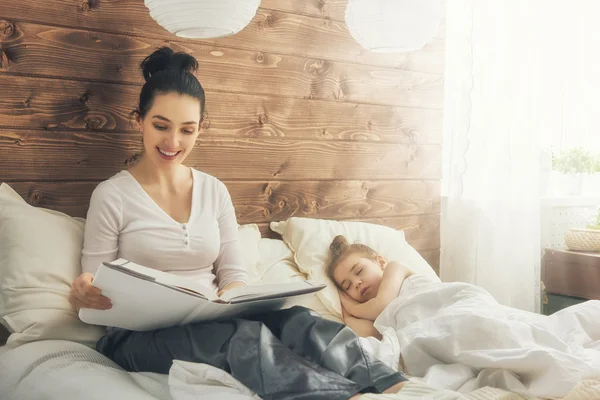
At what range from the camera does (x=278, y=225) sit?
7.37ft

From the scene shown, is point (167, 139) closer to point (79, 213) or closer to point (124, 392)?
point (79, 213)

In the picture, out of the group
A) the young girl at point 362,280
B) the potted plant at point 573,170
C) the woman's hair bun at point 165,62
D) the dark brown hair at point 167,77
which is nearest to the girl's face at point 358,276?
the young girl at point 362,280

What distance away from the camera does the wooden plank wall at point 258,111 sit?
5.98 feet

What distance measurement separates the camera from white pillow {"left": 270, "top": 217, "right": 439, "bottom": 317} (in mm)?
2061

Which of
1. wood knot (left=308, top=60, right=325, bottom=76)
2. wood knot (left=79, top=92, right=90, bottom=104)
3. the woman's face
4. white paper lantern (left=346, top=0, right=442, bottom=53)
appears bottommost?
the woman's face

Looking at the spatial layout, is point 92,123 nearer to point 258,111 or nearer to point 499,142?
point 258,111

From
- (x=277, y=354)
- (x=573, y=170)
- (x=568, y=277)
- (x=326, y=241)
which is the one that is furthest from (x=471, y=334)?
(x=573, y=170)

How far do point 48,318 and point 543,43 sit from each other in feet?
6.86

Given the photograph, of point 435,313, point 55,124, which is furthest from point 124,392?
point 55,124

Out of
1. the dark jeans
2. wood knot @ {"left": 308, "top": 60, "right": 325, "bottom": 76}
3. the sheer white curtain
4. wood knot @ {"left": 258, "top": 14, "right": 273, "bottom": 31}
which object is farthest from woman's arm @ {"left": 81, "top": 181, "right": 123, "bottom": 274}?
the sheer white curtain

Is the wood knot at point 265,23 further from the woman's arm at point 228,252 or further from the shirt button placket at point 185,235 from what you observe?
the shirt button placket at point 185,235

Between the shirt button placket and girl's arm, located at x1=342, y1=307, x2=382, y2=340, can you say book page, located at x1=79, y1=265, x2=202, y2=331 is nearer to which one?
the shirt button placket

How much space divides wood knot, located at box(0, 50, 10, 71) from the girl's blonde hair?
105cm

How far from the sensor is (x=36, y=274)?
1576 millimetres
